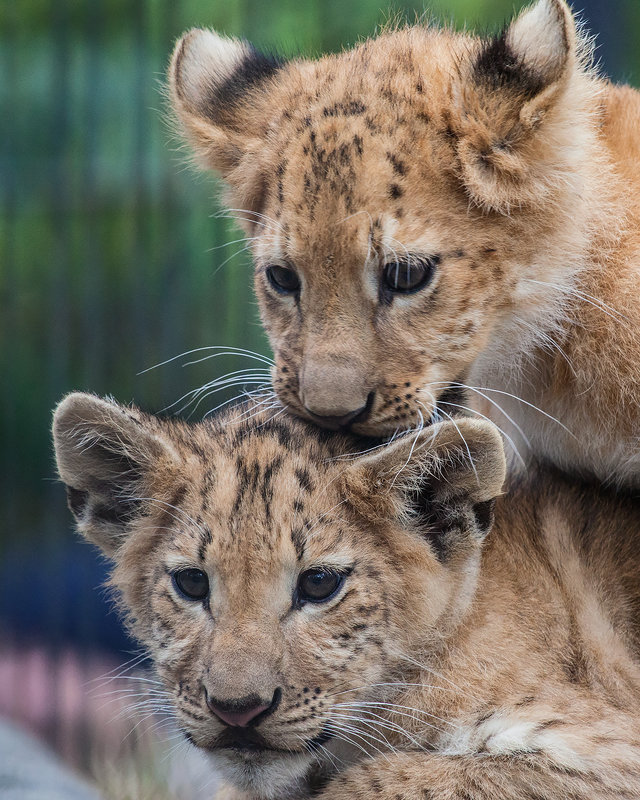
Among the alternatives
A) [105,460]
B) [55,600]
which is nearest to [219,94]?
[105,460]

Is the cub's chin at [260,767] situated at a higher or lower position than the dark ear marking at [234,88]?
lower

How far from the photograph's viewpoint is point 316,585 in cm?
319

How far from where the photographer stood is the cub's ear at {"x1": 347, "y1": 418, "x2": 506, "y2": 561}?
126 inches

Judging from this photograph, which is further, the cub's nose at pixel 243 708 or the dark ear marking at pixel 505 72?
the dark ear marking at pixel 505 72

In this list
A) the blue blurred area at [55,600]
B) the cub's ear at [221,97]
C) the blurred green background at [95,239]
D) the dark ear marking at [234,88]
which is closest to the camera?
the cub's ear at [221,97]

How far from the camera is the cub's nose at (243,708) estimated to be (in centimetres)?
288

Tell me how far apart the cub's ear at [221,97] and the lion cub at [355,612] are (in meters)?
1.09

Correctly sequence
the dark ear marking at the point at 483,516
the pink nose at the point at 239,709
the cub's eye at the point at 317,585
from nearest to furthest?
the pink nose at the point at 239,709
the cub's eye at the point at 317,585
the dark ear marking at the point at 483,516

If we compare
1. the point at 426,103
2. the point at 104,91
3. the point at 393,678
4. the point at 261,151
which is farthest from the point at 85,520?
the point at 104,91

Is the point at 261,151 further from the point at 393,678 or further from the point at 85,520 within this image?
the point at 393,678

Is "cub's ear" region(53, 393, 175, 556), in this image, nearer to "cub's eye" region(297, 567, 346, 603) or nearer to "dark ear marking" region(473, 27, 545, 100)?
"cub's eye" region(297, 567, 346, 603)

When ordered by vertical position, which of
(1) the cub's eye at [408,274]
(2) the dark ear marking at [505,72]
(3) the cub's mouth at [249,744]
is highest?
(2) the dark ear marking at [505,72]

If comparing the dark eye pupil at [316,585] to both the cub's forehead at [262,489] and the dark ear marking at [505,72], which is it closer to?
the cub's forehead at [262,489]

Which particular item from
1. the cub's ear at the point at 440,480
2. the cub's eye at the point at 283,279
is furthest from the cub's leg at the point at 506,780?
the cub's eye at the point at 283,279
